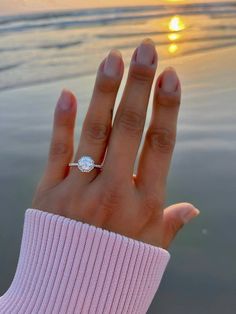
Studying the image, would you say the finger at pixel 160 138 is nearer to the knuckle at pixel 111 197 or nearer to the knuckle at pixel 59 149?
the knuckle at pixel 111 197

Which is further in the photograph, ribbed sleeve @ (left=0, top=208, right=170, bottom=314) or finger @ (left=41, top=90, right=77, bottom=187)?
finger @ (left=41, top=90, right=77, bottom=187)

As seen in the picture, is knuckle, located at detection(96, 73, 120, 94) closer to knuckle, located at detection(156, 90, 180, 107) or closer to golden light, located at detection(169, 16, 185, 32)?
knuckle, located at detection(156, 90, 180, 107)

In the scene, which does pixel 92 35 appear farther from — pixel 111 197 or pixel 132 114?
pixel 111 197

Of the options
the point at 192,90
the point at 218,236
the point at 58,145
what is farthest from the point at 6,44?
the point at 58,145

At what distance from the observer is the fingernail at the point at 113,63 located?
5.00 feet

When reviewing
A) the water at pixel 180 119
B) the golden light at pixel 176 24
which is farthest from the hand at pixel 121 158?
the golden light at pixel 176 24

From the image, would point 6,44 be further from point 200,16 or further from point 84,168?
point 84,168

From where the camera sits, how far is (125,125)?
5.24 feet

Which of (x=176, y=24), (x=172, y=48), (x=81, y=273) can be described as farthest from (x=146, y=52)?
(x=176, y=24)

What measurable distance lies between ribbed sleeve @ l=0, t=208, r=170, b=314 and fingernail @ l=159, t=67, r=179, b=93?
432 millimetres

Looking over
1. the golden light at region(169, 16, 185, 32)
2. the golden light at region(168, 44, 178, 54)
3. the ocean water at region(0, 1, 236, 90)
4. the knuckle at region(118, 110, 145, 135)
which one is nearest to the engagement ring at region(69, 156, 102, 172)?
the knuckle at region(118, 110, 145, 135)

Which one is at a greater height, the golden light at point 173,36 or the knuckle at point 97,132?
the golden light at point 173,36

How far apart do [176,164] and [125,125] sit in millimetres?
1924

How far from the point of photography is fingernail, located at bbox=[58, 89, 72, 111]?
1606 millimetres
